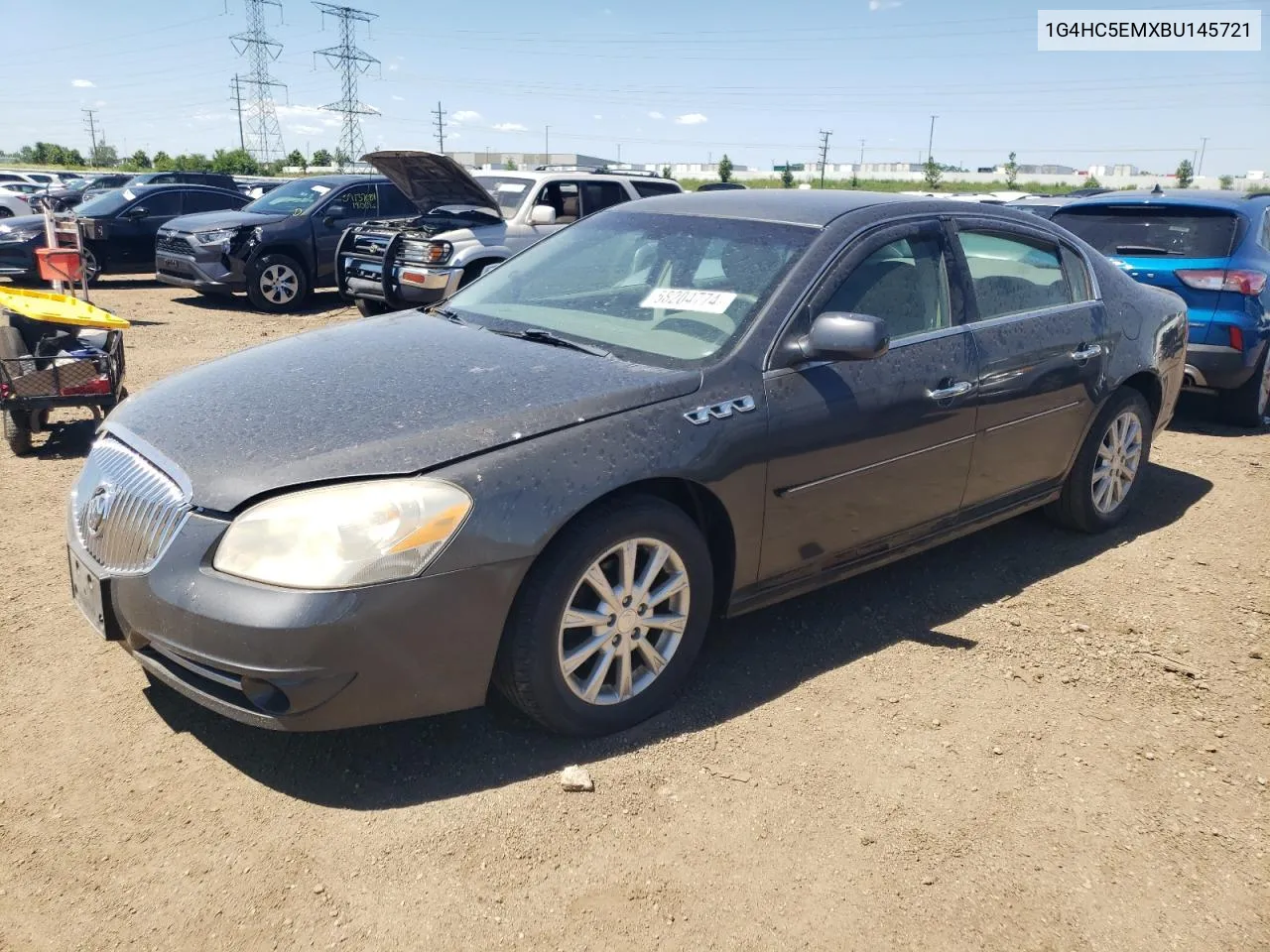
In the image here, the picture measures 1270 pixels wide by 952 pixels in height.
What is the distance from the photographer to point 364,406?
9.53 ft

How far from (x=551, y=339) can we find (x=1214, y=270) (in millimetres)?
5369

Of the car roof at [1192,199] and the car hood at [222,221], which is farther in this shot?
the car hood at [222,221]

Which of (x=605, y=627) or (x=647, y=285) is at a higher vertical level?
(x=647, y=285)

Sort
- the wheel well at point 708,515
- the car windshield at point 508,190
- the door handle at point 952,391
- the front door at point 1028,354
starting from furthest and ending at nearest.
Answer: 1. the car windshield at point 508,190
2. the front door at point 1028,354
3. the door handle at point 952,391
4. the wheel well at point 708,515

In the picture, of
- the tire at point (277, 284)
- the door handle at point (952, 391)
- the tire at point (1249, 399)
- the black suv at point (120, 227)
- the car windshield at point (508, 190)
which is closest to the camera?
the door handle at point (952, 391)

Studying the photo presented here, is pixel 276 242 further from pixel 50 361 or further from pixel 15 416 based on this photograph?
pixel 15 416

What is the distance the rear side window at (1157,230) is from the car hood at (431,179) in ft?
19.3

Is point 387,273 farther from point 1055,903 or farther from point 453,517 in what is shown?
point 1055,903

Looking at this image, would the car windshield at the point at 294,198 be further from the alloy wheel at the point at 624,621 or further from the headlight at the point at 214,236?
the alloy wheel at the point at 624,621

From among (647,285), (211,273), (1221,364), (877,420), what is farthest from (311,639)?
(211,273)

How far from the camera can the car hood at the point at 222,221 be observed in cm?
1251

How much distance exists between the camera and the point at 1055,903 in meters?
2.45

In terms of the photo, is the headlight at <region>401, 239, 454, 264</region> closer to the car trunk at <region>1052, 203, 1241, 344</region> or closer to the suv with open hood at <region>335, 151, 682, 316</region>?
the suv with open hood at <region>335, 151, 682, 316</region>

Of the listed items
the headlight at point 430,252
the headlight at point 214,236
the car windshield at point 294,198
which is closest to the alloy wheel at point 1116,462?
the headlight at point 430,252
